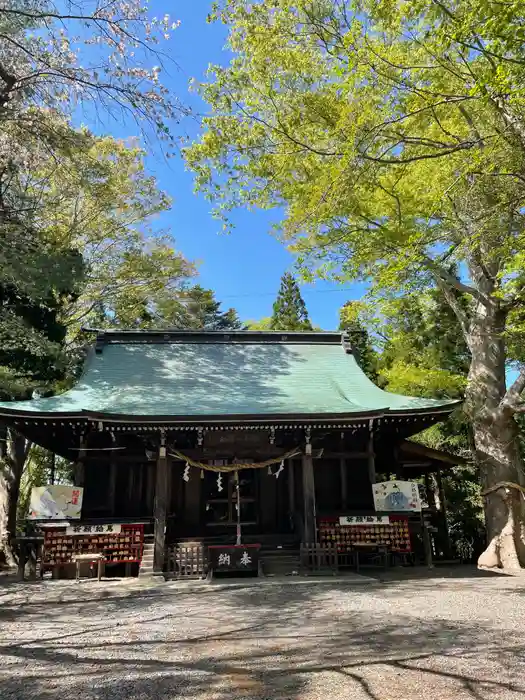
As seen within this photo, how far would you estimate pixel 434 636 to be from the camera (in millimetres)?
5207

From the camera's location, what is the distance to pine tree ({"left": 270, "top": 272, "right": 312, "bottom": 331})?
35906mm

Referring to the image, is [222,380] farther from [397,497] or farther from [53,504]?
[397,497]

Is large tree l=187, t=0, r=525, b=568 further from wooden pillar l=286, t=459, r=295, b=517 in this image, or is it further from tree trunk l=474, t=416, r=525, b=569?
wooden pillar l=286, t=459, r=295, b=517

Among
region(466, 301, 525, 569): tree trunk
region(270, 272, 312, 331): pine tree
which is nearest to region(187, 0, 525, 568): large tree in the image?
region(466, 301, 525, 569): tree trunk

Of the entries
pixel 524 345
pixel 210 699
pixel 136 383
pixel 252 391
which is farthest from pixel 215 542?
pixel 524 345

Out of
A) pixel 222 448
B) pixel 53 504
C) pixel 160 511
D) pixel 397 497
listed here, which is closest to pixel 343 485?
pixel 397 497

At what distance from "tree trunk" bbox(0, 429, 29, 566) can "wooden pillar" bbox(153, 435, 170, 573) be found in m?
7.16

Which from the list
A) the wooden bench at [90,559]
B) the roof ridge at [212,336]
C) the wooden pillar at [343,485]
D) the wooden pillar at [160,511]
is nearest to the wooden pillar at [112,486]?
the wooden bench at [90,559]

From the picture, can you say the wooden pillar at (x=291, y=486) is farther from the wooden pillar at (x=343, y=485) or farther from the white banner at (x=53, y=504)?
the white banner at (x=53, y=504)

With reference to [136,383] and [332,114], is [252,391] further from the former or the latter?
[332,114]

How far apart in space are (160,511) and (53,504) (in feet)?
7.76

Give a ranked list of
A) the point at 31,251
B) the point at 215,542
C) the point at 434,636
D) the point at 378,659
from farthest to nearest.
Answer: the point at 215,542 < the point at 31,251 < the point at 434,636 < the point at 378,659

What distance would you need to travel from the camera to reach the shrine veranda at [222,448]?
419 inches

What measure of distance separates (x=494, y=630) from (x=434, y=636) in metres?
0.78
